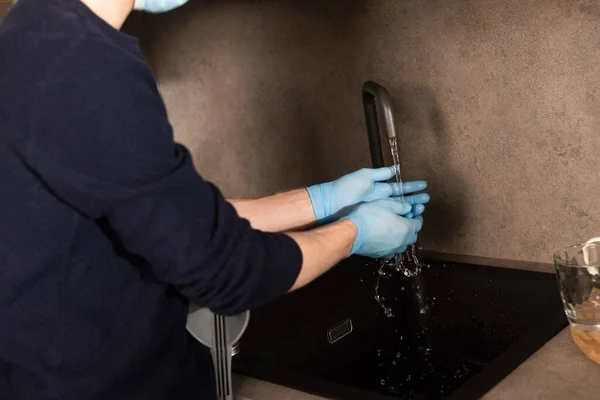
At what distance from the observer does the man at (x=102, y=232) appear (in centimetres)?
77

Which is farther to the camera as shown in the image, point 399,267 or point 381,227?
point 399,267

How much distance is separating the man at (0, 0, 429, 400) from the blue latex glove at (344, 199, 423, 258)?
112mm

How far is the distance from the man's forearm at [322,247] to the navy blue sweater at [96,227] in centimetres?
3

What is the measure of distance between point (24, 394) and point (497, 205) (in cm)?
94

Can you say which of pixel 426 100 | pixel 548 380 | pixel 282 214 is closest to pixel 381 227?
pixel 282 214

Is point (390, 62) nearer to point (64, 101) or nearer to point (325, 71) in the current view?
point (325, 71)

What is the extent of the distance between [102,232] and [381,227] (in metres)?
0.46

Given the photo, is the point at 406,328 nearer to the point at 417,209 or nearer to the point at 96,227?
the point at 417,209

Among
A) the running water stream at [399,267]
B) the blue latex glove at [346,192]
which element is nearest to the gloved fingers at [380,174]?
the blue latex glove at [346,192]

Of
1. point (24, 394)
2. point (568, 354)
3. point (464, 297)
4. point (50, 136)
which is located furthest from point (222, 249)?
point (464, 297)

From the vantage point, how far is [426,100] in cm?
150

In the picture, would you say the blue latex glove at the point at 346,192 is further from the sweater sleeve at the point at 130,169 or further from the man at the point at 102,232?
the sweater sleeve at the point at 130,169

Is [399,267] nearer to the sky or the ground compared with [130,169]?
nearer to the ground

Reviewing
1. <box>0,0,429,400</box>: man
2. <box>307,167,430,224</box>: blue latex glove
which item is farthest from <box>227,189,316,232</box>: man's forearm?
<box>0,0,429,400</box>: man
